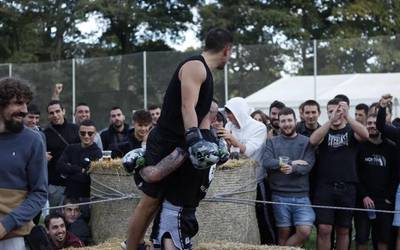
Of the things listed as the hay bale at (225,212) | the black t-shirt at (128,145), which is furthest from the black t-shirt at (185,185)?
the black t-shirt at (128,145)

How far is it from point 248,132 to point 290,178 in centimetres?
74

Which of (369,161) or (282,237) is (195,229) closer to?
(282,237)

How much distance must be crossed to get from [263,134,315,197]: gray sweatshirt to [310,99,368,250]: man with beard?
154 mm

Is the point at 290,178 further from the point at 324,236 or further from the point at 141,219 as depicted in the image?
the point at 141,219

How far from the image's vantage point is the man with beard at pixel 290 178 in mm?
8602

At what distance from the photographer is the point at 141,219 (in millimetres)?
6176

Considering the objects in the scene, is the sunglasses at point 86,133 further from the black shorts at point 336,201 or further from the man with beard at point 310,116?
the black shorts at point 336,201

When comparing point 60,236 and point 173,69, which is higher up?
point 173,69

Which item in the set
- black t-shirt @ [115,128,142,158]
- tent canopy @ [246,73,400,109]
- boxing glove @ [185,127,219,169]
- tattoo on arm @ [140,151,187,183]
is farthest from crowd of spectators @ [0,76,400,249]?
tent canopy @ [246,73,400,109]

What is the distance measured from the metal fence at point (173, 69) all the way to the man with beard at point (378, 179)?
10.4m

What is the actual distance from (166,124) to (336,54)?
14.4 metres

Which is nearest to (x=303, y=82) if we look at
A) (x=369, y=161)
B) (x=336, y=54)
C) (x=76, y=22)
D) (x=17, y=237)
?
(x=336, y=54)

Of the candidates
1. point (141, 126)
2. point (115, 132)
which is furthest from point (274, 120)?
point (115, 132)

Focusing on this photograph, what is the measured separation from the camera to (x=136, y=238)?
6281 millimetres
